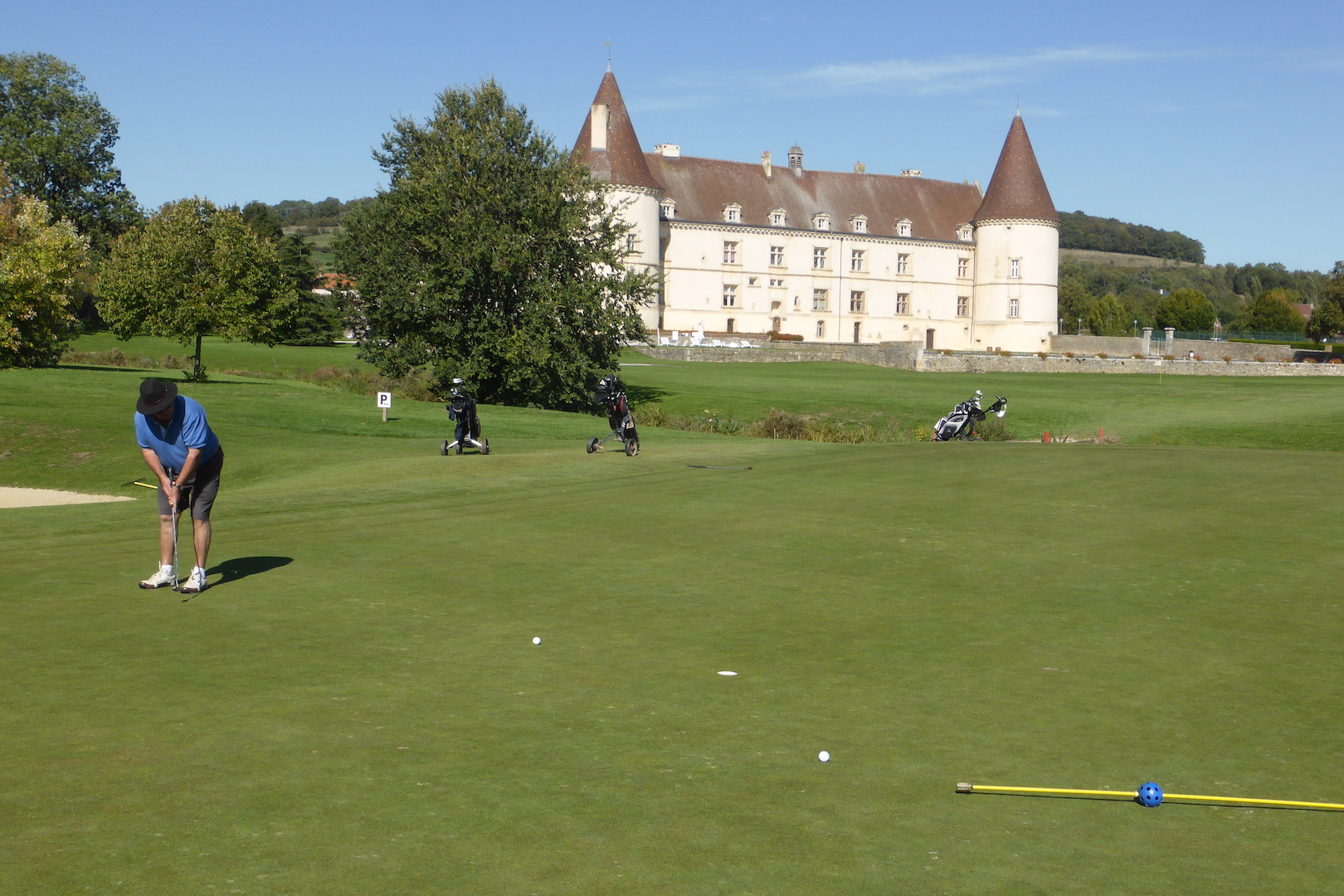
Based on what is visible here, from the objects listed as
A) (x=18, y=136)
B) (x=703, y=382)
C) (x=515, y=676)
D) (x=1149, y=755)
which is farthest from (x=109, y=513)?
(x=18, y=136)

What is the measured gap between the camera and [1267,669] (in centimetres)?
832

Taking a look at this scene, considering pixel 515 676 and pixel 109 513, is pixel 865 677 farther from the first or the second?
pixel 109 513

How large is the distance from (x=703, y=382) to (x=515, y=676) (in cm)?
5188

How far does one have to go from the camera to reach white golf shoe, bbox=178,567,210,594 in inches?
413

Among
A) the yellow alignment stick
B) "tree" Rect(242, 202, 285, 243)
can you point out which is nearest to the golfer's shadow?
the yellow alignment stick

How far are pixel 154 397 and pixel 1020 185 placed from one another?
104 metres

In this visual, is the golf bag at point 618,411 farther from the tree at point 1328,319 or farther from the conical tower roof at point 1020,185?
the tree at point 1328,319

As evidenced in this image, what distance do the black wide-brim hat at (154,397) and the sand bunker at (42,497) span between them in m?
10.9

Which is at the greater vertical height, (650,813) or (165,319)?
(165,319)

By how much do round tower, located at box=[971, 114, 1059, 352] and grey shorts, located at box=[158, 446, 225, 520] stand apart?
102369 mm

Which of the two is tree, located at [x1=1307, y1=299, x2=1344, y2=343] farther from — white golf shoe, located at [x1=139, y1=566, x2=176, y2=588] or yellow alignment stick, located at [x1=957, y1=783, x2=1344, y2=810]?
yellow alignment stick, located at [x1=957, y1=783, x2=1344, y2=810]

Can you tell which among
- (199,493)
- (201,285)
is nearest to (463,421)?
(199,493)

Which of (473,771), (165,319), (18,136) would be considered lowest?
(473,771)

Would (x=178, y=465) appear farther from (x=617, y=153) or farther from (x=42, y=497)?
(x=617, y=153)
